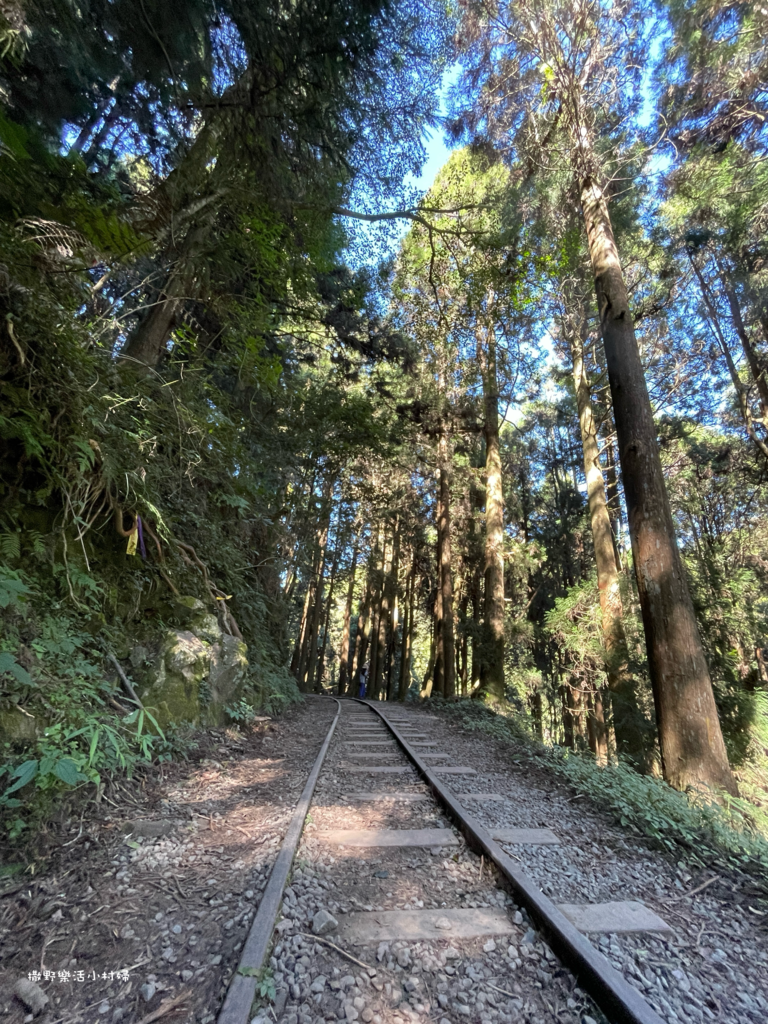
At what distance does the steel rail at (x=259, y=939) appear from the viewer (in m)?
1.55

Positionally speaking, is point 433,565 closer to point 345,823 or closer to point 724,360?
point 724,360

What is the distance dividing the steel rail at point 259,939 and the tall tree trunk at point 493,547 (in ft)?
27.9

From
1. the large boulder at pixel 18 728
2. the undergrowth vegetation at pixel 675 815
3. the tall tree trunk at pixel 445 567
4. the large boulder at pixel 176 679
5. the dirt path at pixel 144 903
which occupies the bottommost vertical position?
the dirt path at pixel 144 903

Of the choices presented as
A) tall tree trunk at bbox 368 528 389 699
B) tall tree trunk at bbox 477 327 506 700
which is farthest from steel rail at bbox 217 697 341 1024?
tall tree trunk at bbox 368 528 389 699

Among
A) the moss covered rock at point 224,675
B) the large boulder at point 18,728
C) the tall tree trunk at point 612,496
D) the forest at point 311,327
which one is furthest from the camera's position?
the tall tree trunk at point 612,496

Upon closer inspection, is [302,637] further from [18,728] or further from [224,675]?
[18,728]

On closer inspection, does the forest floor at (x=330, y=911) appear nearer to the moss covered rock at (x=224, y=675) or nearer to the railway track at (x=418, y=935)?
the railway track at (x=418, y=935)

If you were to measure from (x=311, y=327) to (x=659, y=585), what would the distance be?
901cm

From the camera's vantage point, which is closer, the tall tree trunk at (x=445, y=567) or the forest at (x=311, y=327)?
the forest at (x=311, y=327)

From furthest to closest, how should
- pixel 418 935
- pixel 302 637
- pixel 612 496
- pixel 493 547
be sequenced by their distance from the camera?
pixel 302 637 < pixel 612 496 < pixel 493 547 < pixel 418 935

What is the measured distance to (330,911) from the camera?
7.53ft

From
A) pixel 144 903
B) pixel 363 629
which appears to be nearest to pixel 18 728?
pixel 144 903

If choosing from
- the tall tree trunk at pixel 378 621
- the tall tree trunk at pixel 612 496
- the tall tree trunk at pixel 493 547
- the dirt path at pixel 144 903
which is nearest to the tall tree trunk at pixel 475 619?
the tall tree trunk at pixel 493 547

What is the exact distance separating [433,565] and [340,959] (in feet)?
59.8
